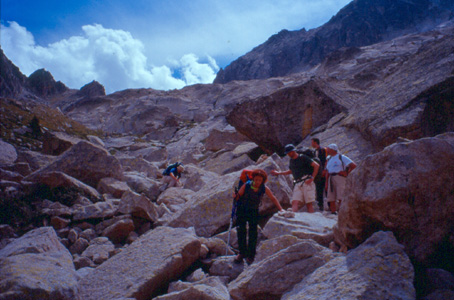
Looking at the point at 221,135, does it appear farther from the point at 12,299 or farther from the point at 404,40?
the point at 404,40

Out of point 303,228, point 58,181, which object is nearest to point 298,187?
point 303,228

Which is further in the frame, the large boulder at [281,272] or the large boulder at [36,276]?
the large boulder at [281,272]

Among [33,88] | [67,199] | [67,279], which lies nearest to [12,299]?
[67,279]

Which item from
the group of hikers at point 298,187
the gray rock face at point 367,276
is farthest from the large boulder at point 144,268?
the gray rock face at point 367,276

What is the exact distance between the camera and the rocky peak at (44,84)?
115062 millimetres

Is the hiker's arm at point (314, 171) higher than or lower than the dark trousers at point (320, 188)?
higher

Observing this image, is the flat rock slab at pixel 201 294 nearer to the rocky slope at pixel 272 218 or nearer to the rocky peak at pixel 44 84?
the rocky slope at pixel 272 218

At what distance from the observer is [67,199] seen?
25.8 feet

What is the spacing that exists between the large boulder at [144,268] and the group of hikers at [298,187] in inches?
41.4

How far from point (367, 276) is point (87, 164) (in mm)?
9975

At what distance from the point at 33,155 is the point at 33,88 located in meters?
131

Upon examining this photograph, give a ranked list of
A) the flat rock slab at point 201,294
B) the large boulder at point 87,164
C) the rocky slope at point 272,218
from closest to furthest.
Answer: the rocky slope at point 272,218
the flat rock slab at point 201,294
the large boulder at point 87,164

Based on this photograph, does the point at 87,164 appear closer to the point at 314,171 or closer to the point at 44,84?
the point at 314,171

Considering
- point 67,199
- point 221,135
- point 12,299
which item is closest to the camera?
point 12,299
